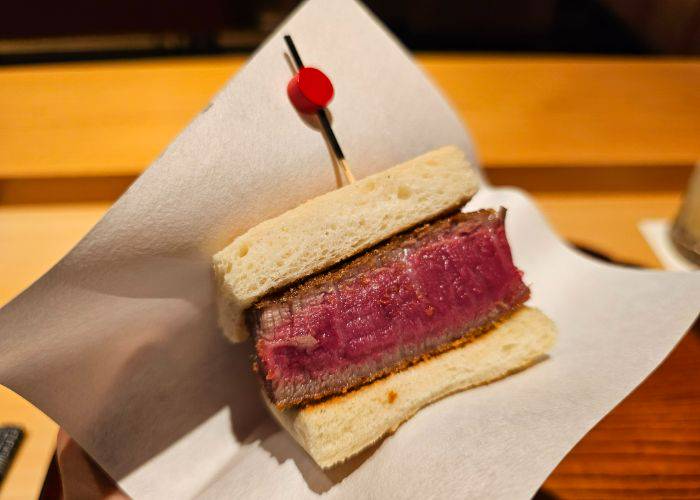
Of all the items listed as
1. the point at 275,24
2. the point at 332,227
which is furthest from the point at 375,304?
the point at 275,24

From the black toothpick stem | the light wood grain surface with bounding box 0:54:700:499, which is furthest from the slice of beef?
the light wood grain surface with bounding box 0:54:700:499

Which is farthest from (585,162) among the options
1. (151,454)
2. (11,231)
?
(11,231)

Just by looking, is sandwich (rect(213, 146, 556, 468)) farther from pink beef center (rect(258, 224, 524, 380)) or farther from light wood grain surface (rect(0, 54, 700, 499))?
light wood grain surface (rect(0, 54, 700, 499))

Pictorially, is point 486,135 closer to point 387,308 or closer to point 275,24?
point 387,308

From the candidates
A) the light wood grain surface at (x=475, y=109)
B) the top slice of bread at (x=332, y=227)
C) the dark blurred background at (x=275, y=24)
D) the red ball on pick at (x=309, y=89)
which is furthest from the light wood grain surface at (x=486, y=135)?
the red ball on pick at (x=309, y=89)

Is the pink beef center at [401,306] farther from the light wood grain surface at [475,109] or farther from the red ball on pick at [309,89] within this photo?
the light wood grain surface at [475,109]

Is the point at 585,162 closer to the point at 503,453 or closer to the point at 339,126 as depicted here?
the point at 339,126
